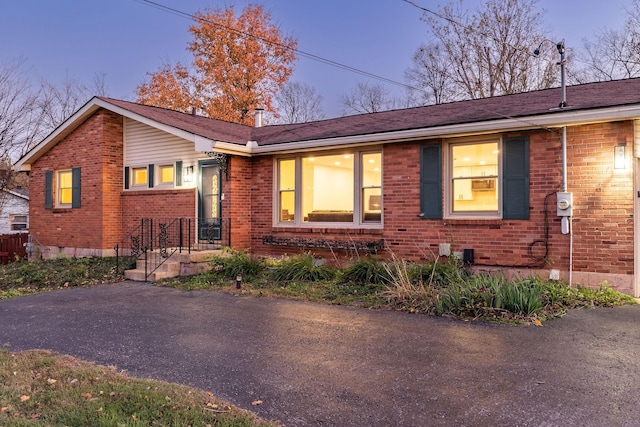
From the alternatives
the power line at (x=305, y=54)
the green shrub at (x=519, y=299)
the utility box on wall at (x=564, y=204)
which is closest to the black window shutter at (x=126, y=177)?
the power line at (x=305, y=54)

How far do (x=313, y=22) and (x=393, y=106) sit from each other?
753 centimetres

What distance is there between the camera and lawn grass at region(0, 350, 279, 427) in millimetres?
3545

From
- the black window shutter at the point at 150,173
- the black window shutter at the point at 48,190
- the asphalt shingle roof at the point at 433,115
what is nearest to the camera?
the asphalt shingle roof at the point at 433,115

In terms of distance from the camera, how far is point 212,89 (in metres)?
28.2

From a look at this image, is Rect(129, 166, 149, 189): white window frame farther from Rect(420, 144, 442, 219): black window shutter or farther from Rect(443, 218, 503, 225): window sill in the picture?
Rect(443, 218, 503, 225): window sill

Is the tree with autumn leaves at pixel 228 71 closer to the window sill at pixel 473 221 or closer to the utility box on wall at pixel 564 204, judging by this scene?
the window sill at pixel 473 221

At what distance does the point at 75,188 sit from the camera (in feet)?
49.9

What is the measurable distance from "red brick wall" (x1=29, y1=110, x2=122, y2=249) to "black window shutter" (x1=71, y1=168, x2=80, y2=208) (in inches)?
6.7

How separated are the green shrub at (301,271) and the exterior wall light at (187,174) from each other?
4153 millimetres

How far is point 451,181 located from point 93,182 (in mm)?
10330

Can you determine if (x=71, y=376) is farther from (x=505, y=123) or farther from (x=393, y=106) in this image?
(x=393, y=106)

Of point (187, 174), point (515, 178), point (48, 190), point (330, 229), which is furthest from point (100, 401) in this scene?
point (48, 190)

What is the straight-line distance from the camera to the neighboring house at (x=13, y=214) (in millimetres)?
26859

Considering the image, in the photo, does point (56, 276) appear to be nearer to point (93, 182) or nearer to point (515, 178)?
point (93, 182)
